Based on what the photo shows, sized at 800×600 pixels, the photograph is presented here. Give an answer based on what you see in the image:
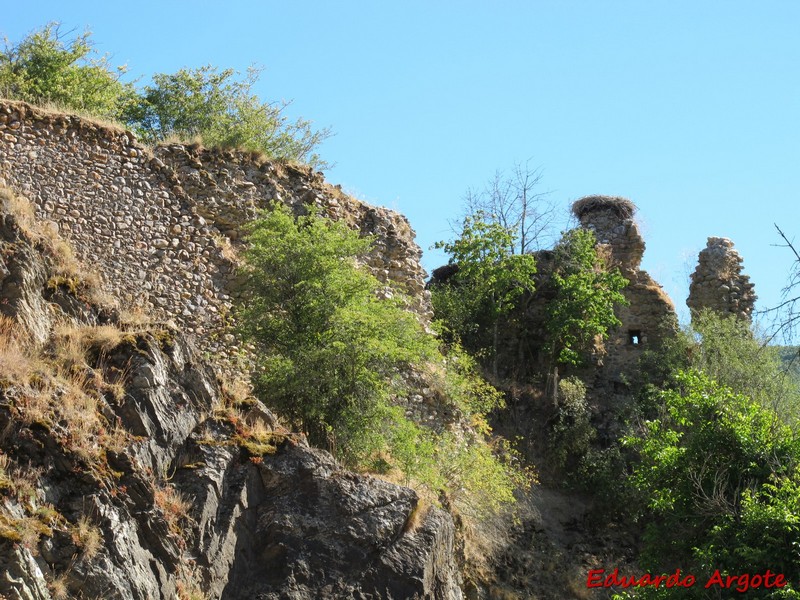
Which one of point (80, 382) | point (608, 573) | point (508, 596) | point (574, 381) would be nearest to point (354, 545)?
point (80, 382)

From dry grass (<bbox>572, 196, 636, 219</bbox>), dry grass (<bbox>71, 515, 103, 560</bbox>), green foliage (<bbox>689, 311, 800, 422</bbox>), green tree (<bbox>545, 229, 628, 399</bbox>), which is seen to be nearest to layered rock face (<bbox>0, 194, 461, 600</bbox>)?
dry grass (<bbox>71, 515, 103, 560</bbox>)

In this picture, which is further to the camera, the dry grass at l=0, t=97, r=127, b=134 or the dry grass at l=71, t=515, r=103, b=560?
the dry grass at l=0, t=97, r=127, b=134

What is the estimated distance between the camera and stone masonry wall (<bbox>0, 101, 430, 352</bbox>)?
22.0 meters

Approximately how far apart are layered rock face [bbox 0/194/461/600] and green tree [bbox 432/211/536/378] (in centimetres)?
1097

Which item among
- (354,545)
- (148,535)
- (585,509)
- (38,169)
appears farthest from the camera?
(585,509)

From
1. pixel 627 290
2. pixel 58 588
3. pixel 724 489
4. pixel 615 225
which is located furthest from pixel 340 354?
pixel 615 225

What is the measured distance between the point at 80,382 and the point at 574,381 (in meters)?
15.6

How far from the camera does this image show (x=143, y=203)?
76.0 ft

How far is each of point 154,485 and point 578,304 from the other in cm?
1586

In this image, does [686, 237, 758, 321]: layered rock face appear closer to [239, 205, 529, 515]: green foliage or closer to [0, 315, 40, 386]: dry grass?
[239, 205, 529, 515]: green foliage

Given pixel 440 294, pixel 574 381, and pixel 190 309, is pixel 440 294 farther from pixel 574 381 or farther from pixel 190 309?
pixel 190 309

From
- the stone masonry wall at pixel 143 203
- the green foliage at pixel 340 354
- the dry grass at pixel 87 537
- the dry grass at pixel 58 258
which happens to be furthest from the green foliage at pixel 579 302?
the dry grass at pixel 87 537

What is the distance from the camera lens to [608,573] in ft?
80.0

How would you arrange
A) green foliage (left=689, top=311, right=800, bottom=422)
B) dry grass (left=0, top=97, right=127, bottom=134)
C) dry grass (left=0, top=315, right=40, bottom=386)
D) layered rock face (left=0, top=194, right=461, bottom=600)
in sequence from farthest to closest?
green foliage (left=689, top=311, right=800, bottom=422) → dry grass (left=0, top=97, right=127, bottom=134) → dry grass (left=0, top=315, right=40, bottom=386) → layered rock face (left=0, top=194, right=461, bottom=600)
